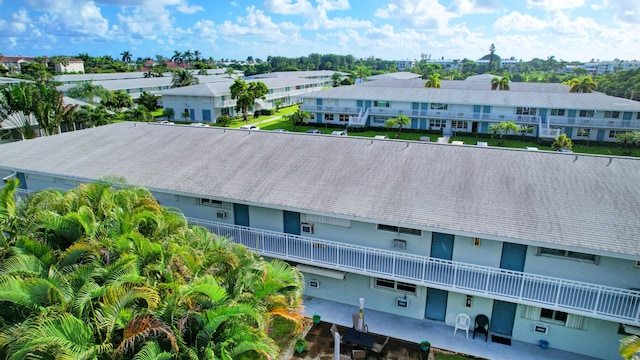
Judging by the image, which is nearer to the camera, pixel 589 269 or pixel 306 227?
pixel 589 269

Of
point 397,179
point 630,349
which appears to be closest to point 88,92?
point 397,179

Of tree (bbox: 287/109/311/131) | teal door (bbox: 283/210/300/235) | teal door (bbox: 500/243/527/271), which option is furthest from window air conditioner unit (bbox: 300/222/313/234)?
tree (bbox: 287/109/311/131)

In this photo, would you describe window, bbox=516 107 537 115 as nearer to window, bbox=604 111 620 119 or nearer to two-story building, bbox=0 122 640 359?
window, bbox=604 111 620 119

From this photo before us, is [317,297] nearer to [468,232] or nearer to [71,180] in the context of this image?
[468,232]

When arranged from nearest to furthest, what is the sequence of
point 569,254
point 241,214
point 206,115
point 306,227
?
point 569,254 → point 306,227 → point 241,214 → point 206,115

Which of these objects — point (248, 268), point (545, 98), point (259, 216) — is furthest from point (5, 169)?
point (545, 98)

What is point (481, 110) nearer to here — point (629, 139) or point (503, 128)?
point (503, 128)

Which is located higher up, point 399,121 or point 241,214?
point 399,121
